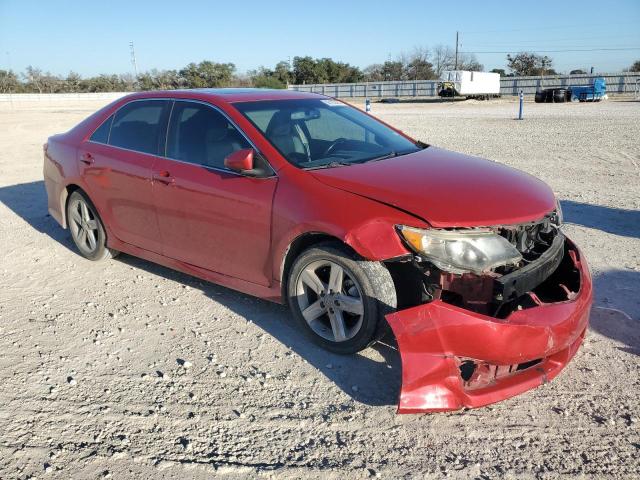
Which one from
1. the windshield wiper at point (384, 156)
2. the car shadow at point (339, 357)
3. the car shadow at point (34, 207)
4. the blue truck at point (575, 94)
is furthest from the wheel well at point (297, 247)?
the blue truck at point (575, 94)

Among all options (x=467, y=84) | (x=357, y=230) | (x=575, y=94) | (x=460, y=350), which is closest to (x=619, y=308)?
(x=460, y=350)

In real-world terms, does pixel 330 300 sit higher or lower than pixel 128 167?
lower

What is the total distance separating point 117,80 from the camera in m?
79.0

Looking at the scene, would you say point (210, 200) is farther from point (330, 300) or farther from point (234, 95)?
point (330, 300)

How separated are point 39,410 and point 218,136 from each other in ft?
7.33

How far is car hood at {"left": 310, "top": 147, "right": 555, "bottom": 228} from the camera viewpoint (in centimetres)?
322

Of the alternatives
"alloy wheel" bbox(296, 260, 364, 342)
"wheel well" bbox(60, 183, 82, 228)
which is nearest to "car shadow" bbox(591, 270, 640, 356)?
"alloy wheel" bbox(296, 260, 364, 342)

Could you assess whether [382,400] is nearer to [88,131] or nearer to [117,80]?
[88,131]

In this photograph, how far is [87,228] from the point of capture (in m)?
5.63

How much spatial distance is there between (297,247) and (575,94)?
145ft

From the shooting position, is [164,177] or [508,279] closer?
[508,279]

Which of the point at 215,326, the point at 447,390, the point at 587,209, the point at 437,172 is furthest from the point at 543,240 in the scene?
the point at 587,209

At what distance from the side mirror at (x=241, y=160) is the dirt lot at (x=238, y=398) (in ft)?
3.92

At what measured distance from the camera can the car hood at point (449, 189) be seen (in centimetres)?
322
